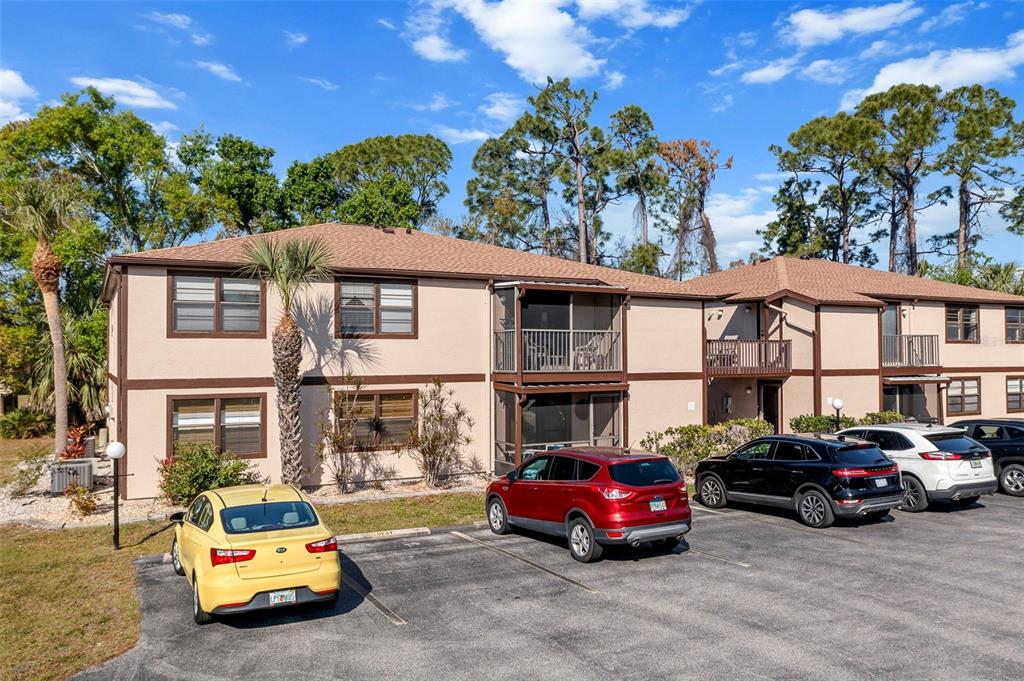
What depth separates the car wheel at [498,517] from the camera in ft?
44.7

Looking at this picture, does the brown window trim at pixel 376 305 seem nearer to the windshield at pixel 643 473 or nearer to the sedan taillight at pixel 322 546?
the windshield at pixel 643 473

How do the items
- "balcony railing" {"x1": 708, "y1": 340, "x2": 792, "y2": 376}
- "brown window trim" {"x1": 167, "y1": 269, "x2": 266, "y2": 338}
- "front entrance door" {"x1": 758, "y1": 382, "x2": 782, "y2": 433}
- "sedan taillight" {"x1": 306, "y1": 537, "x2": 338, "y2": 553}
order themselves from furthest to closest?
"front entrance door" {"x1": 758, "y1": 382, "x2": 782, "y2": 433} → "balcony railing" {"x1": 708, "y1": 340, "x2": 792, "y2": 376} → "brown window trim" {"x1": 167, "y1": 269, "x2": 266, "y2": 338} → "sedan taillight" {"x1": 306, "y1": 537, "x2": 338, "y2": 553}

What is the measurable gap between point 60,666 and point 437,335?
13.1 m

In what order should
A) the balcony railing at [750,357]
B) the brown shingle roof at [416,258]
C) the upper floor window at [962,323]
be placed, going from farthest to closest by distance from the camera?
the upper floor window at [962,323] < the balcony railing at [750,357] < the brown shingle roof at [416,258]

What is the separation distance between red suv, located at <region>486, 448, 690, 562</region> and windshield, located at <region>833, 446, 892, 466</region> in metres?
3.89

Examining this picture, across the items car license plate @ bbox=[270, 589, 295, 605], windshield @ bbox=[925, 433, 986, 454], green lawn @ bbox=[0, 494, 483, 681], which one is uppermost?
windshield @ bbox=[925, 433, 986, 454]

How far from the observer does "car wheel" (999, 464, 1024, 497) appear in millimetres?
17484

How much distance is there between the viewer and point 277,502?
31.4 feet

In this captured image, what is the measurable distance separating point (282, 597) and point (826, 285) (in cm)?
2636

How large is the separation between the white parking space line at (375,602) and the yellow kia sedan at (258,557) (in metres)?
0.72

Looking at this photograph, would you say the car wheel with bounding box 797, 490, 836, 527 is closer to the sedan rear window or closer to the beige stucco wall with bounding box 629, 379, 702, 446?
the sedan rear window

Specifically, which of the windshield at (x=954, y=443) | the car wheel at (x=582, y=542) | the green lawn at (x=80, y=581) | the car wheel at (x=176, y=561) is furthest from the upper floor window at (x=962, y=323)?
the car wheel at (x=176, y=561)

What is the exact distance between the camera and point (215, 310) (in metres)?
17.5

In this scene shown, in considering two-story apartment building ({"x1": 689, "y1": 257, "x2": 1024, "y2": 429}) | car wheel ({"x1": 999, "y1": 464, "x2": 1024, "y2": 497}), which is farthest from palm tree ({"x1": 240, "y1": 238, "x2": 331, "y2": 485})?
car wheel ({"x1": 999, "y1": 464, "x2": 1024, "y2": 497})
